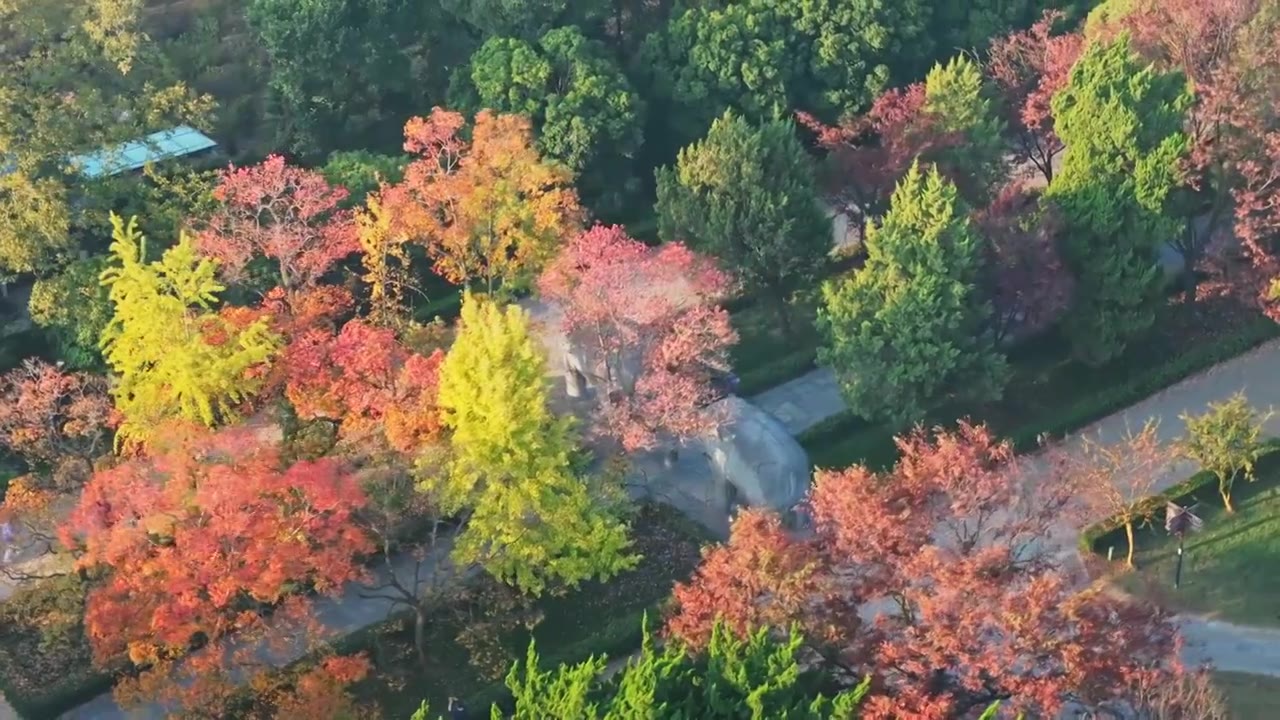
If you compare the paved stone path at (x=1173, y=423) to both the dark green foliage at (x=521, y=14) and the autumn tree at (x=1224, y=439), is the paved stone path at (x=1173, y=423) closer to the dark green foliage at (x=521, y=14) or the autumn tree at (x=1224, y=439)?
the autumn tree at (x=1224, y=439)

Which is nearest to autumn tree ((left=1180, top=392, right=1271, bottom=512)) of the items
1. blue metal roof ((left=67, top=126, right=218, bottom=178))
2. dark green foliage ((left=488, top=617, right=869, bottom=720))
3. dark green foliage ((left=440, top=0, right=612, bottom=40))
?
dark green foliage ((left=488, top=617, right=869, bottom=720))

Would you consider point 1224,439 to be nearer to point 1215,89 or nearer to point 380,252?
point 1215,89

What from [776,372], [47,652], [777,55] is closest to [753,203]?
[776,372]

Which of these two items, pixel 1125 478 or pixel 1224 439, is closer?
pixel 1224 439

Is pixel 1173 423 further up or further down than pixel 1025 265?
further down

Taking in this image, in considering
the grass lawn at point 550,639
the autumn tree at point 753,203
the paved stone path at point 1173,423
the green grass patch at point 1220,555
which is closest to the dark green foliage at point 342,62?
the autumn tree at point 753,203

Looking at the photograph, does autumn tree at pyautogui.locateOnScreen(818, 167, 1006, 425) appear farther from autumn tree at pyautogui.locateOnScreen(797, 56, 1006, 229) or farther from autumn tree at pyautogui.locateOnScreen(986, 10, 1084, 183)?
autumn tree at pyautogui.locateOnScreen(986, 10, 1084, 183)

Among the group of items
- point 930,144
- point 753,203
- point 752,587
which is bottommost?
point 752,587
